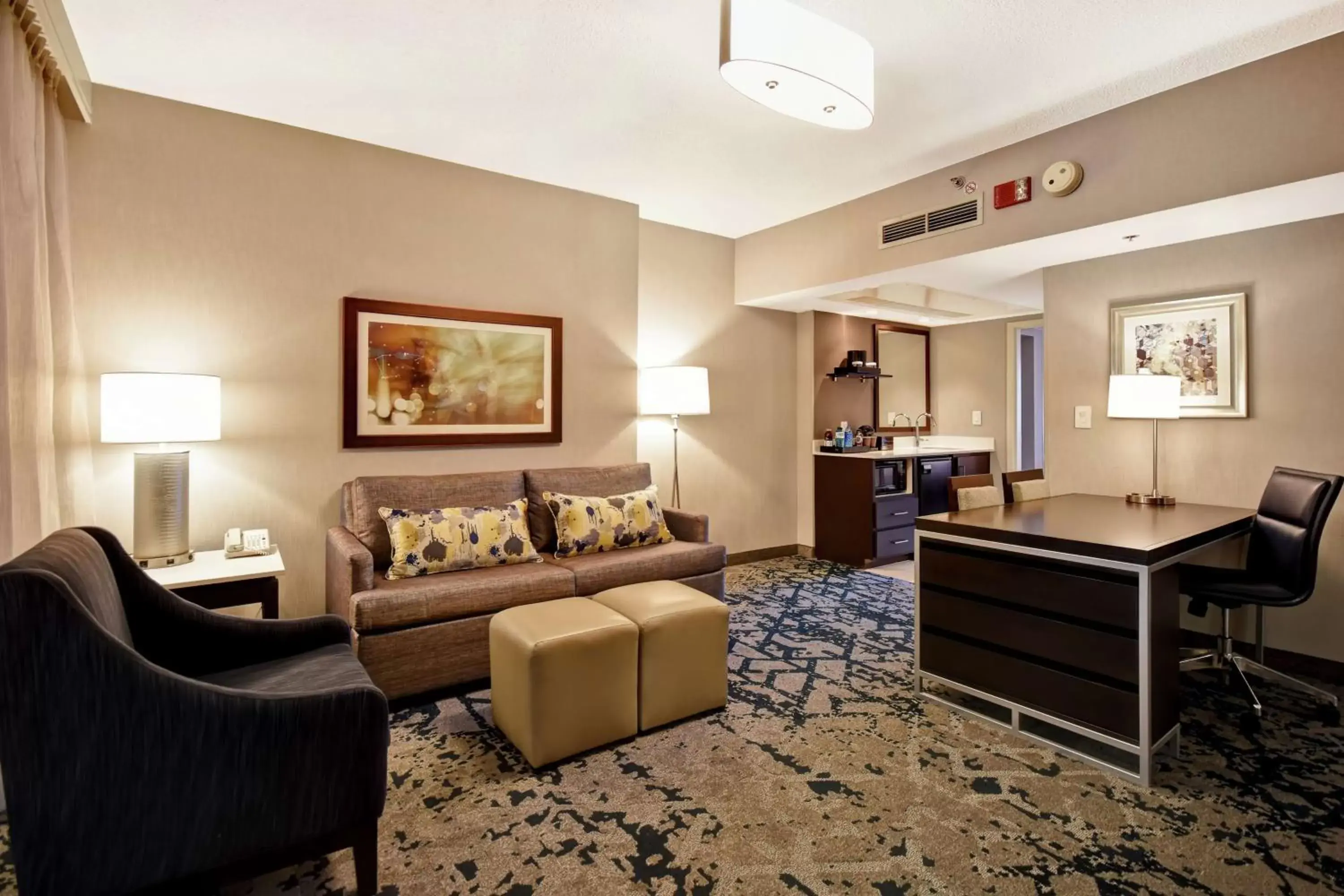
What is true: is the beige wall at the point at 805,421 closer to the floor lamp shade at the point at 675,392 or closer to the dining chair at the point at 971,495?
the floor lamp shade at the point at 675,392

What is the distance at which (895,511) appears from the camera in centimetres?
527

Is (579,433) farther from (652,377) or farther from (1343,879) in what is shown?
(1343,879)

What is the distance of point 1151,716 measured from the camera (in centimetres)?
209

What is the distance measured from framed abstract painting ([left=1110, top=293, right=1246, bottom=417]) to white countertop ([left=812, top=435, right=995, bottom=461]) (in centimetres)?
188

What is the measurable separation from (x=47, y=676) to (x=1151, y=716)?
2954mm

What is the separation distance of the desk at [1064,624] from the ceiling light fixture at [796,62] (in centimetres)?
167

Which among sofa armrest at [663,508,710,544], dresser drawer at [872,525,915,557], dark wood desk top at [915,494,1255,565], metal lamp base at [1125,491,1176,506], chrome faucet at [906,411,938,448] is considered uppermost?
chrome faucet at [906,411,938,448]

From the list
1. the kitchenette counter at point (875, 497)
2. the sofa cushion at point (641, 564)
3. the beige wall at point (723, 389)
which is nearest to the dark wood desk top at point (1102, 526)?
the sofa cushion at point (641, 564)

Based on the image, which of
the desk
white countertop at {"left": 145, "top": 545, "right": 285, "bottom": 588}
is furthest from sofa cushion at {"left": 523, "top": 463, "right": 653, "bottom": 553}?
the desk

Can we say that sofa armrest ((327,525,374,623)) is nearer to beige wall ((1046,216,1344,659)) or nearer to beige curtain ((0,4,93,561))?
beige curtain ((0,4,93,561))

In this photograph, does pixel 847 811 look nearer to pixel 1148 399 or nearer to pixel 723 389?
pixel 1148 399

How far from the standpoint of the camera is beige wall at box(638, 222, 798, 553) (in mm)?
4754

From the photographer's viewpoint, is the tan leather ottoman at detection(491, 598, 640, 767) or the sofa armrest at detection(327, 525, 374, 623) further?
the sofa armrest at detection(327, 525, 374, 623)

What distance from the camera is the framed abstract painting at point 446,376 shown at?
3.41 m
